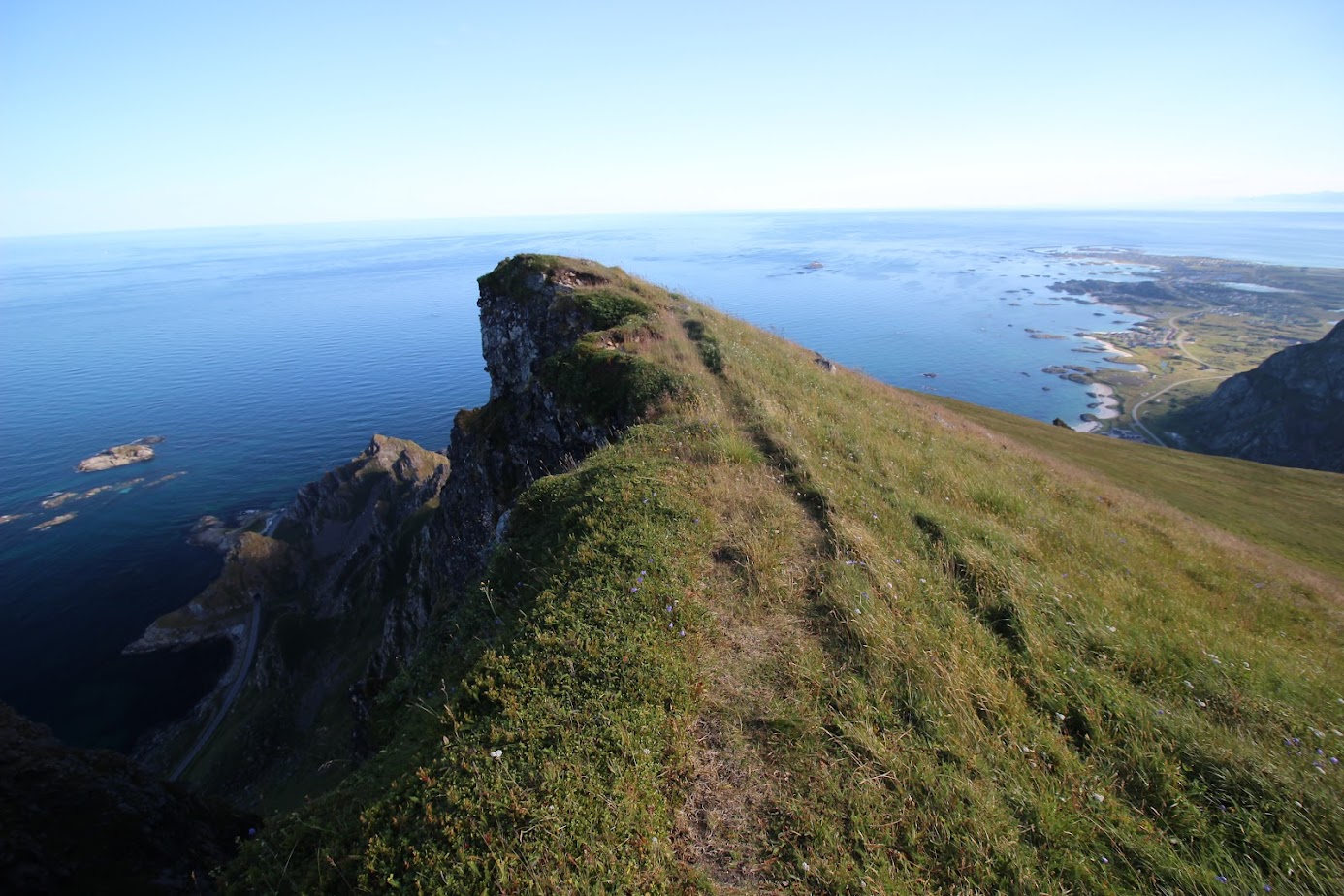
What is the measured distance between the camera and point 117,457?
8494cm

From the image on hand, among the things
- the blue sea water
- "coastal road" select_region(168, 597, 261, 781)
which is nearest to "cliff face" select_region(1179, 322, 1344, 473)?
the blue sea water

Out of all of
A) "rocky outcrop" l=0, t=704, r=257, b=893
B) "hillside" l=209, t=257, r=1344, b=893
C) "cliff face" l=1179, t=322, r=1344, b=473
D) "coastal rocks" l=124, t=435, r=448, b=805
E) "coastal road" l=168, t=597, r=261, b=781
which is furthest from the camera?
"cliff face" l=1179, t=322, r=1344, b=473

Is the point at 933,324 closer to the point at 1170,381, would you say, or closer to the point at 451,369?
the point at 1170,381

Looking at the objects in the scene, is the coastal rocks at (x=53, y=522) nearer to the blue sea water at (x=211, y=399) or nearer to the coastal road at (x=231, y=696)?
the blue sea water at (x=211, y=399)

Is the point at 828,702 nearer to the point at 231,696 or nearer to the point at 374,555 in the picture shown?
the point at 231,696

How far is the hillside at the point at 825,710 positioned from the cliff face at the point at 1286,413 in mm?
120967

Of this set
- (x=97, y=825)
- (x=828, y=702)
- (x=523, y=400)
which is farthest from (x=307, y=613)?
(x=828, y=702)

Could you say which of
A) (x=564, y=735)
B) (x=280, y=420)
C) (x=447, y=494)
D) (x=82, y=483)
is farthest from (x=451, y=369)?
(x=564, y=735)

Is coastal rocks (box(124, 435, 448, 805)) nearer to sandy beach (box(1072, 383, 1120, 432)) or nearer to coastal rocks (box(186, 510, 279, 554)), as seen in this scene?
coastal rocks (box(186, 510, 279, 554))

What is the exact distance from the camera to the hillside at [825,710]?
4785 mm

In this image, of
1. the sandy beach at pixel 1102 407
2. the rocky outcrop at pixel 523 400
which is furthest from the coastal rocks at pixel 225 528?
the sandy beach at pixel 1102 407

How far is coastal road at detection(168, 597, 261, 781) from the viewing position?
40656 millimetres

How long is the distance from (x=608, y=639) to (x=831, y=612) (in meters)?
3.26

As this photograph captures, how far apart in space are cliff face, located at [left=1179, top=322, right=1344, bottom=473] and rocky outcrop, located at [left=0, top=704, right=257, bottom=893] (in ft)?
444
